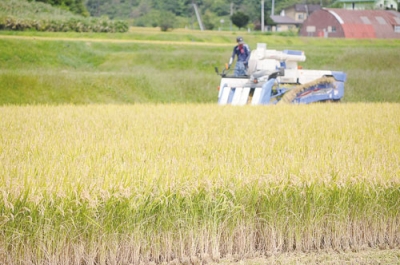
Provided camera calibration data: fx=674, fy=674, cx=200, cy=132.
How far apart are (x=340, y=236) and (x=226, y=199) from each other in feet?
4.14

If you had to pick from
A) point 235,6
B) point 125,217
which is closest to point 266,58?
point 125,217

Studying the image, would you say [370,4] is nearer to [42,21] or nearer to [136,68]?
[42,21]

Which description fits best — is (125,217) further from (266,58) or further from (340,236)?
(266,58)

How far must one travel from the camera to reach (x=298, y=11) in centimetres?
7112

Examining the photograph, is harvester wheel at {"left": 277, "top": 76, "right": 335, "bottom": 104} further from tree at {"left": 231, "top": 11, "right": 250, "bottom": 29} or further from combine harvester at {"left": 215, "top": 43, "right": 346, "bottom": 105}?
tree at {"left": 231, "top": 11, "right": 250, "bottom": 29}

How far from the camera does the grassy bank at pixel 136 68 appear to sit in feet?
70.1

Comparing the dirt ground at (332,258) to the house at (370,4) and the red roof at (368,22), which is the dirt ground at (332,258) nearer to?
the red roof at (368,22)

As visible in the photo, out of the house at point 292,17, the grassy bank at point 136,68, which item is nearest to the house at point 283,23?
the house at point 292,17

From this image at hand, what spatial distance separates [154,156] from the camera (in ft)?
25.7

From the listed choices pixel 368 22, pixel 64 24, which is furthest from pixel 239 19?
pixel 64 24

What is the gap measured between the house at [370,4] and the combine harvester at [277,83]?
92.3ft

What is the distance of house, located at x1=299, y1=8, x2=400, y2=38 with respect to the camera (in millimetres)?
36438

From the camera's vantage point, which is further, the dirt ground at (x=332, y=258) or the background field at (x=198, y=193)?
the dirt ground at (x=332, y=258)

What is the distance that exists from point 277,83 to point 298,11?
Result: 56.8 m
